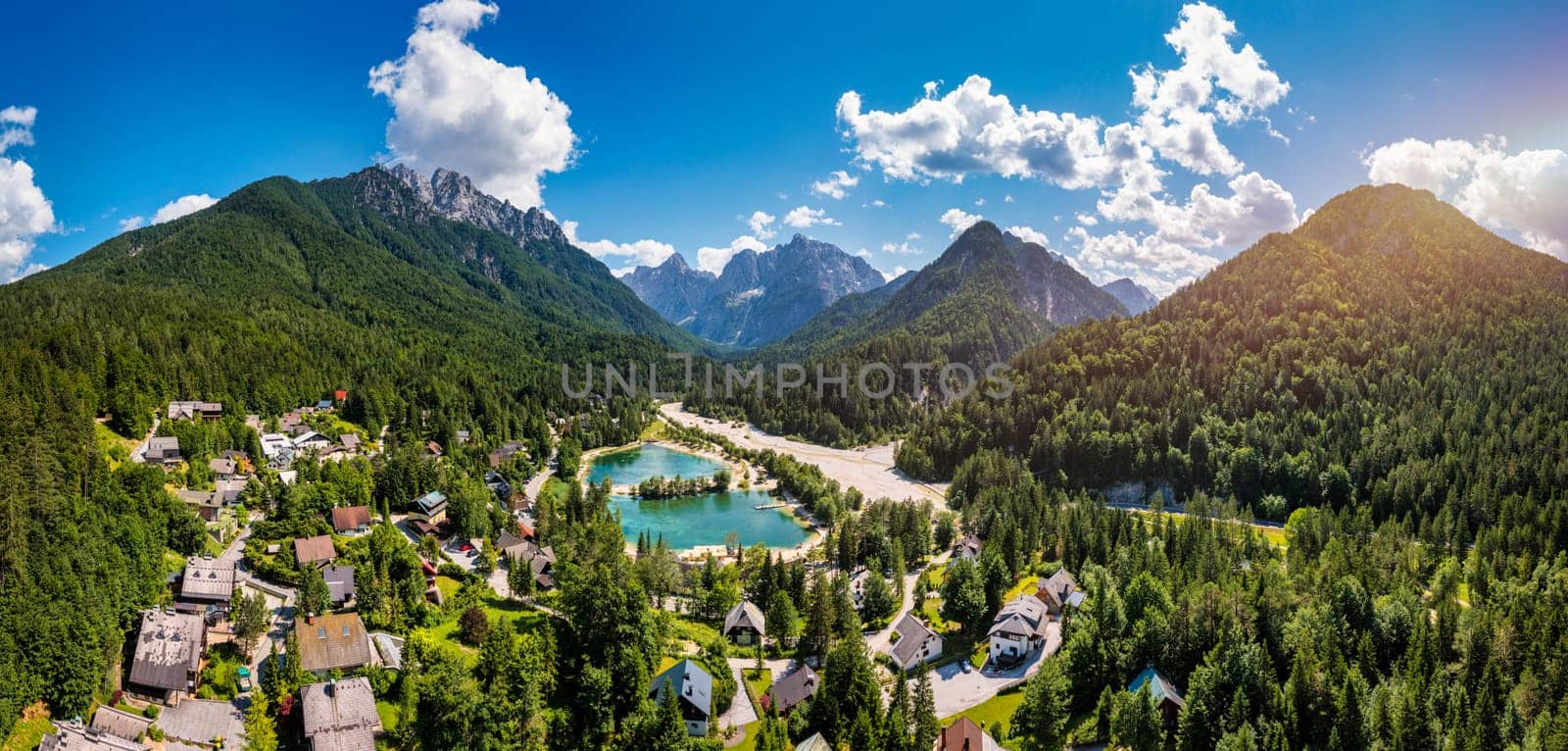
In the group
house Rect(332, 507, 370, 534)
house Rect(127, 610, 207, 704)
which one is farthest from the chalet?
house Rect(332, 507, 370, 534)

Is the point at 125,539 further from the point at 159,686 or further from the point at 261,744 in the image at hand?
the point at 261,744

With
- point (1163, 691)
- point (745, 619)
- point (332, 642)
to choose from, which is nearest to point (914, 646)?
point (745, 619)

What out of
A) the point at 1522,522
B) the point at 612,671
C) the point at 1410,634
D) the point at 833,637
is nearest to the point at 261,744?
the point at 612,671

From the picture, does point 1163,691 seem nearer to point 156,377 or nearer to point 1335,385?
point 1335,385

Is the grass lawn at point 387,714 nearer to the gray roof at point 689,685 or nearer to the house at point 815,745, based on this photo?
the gray roof at point 689,685

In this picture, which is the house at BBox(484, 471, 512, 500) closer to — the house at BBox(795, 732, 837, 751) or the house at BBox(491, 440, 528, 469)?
the house at BBox(491, 440, 528, 469)

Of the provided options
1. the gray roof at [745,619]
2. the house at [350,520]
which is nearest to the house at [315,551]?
the house at [350,520]
